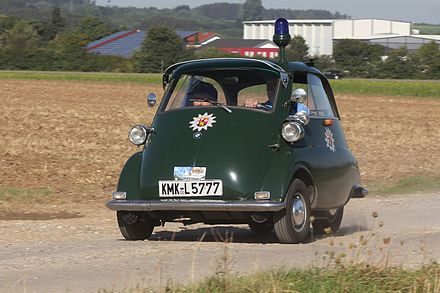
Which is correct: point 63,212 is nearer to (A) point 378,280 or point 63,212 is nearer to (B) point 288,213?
(B) point 288,213

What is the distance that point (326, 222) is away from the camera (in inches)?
427

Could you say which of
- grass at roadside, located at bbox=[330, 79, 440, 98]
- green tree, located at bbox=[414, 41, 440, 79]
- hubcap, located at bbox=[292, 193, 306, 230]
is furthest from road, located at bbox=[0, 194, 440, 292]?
green tree, located at bbox=[414, 41, 440, 79]

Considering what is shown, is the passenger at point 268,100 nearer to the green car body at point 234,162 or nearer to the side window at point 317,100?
the green car body at point 234,162

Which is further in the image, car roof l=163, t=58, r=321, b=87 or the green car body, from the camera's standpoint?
car roof l=163, t=58, r=321, b=87

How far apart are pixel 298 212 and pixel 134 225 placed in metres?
1.64

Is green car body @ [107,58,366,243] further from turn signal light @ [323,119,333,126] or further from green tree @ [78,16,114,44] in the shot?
green tree @ [78,16,114,44]

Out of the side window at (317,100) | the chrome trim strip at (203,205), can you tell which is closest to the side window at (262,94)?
the side window at (317,100)

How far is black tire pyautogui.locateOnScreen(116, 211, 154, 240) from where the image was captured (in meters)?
Result: 9.63

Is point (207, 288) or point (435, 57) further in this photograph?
point (435, 57)

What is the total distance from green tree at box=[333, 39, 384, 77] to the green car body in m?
68.6

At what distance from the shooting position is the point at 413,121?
1257 inches

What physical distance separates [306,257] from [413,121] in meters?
24.4

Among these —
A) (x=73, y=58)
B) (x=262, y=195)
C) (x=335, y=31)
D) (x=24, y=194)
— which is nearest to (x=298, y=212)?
(x=262, y=195)

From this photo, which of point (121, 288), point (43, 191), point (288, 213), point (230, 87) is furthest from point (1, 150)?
point (121, 288)
